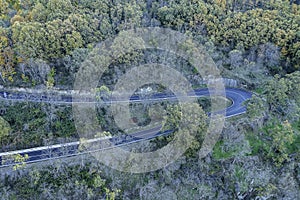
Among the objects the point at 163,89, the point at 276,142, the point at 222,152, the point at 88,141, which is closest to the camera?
the point at 88,141

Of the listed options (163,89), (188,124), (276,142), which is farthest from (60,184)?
(276,142)

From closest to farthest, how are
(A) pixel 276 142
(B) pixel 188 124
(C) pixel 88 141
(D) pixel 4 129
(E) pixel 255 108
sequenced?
(D) pixel 4 129, (C) pixel 88 141, (B) pixel 188 124, (A) pixel 276 142, (E) pixel 255 108

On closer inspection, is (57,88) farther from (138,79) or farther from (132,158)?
(132,158)

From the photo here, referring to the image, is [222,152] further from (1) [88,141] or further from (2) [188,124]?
(1) [88,141]

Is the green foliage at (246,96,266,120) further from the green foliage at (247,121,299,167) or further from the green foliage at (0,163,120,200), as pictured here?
the green foliage at (0,163,120,200)

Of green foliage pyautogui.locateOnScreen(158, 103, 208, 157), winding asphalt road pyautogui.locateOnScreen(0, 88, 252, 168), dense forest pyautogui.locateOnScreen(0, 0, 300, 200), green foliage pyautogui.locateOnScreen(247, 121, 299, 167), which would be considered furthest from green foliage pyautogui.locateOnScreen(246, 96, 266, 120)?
green foliage pyautogui.locateOnScreen(158, 103, 208, 157)

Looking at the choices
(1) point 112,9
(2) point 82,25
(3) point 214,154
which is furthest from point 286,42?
(2) point 82,25
